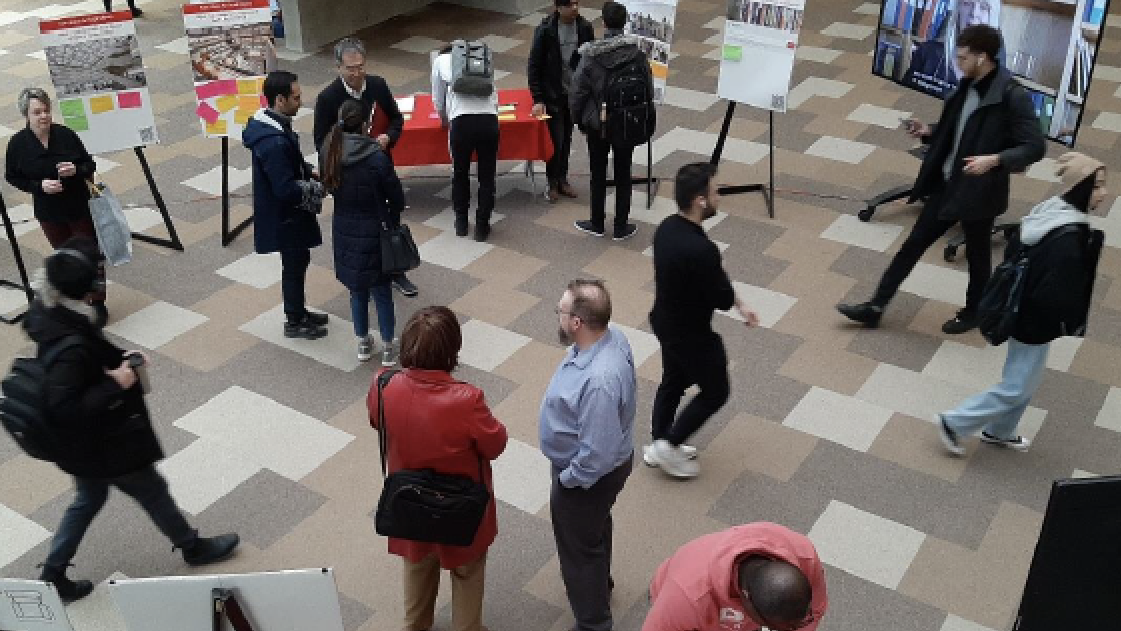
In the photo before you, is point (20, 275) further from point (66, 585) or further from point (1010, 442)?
point (1010, 442)

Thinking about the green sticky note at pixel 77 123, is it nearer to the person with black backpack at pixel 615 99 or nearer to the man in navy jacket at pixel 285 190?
the man in navy jacket at pixel 285 190

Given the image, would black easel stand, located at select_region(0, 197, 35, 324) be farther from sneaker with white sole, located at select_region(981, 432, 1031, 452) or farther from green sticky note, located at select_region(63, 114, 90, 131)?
sneaker with white sole, located at select_region(981, 432, 1031, 452)

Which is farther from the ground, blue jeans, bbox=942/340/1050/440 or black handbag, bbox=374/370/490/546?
black handbag, bbox=374/370/490/546

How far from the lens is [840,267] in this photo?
686 centimetres

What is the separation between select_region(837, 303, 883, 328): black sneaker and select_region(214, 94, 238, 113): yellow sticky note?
3.93 m

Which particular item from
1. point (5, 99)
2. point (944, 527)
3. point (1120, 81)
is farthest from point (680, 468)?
point (5, 99)

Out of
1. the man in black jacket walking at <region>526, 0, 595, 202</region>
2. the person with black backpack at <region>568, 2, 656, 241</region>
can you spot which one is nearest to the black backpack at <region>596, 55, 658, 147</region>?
the person with black backpack at <region>568, 2, 656, 241</region>

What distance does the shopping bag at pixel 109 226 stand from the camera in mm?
6094

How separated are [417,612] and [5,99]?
7.89 metres

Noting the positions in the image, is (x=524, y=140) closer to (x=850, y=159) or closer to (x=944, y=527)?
(x=850, y=159)


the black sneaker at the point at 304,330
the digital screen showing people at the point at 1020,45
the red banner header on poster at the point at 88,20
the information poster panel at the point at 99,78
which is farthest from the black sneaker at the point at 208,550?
the digital screen showing people at the point at 1020,45

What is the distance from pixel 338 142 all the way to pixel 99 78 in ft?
7.05

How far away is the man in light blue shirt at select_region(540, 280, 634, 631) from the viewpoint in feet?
11.6

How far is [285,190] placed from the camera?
5.59 metres
